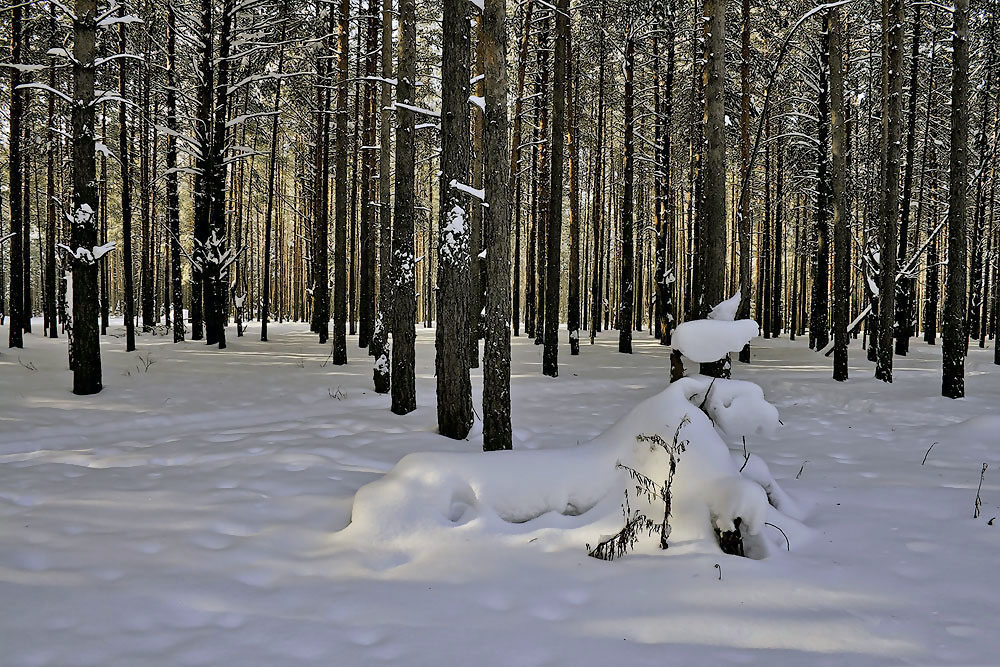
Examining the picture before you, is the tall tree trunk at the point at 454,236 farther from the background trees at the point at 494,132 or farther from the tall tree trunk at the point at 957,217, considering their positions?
the tall tree trunk at the point at 957,217

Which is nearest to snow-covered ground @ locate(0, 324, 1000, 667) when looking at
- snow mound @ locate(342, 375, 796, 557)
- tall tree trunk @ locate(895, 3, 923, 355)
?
snow mound @ locate(342, 375, 796, 557)

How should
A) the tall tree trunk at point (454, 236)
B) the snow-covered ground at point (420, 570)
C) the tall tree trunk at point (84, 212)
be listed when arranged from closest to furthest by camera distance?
the snow-covered ground at point (420, 570) → the tall tree trunk at point (454, 236) → the tall tree trunk at point (84, 212)

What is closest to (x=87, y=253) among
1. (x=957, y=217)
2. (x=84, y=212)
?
(x=84, y=212)

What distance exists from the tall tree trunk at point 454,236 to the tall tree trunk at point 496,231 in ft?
2.05

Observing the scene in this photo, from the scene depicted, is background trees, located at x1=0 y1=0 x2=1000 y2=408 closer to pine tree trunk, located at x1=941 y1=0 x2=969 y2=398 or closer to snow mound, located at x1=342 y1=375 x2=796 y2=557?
pine tree trunk, located at x1=941 y1=0 x2=969 y2=398

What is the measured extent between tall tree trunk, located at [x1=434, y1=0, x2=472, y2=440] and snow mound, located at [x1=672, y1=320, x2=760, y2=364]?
237 centimetres

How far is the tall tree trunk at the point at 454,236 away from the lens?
6348 mm

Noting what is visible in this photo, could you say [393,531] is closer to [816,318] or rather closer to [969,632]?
[969,632]

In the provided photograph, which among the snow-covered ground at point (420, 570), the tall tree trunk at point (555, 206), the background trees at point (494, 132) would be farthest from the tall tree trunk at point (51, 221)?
the tall tree trunk at point (555, 206)

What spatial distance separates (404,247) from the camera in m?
8.03

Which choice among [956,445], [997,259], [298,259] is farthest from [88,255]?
[298,259]

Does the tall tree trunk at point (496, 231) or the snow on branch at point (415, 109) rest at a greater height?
the snow on branch at point (415, 109)

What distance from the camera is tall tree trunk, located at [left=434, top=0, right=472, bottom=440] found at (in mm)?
6348

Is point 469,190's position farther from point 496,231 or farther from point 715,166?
point 715,166
